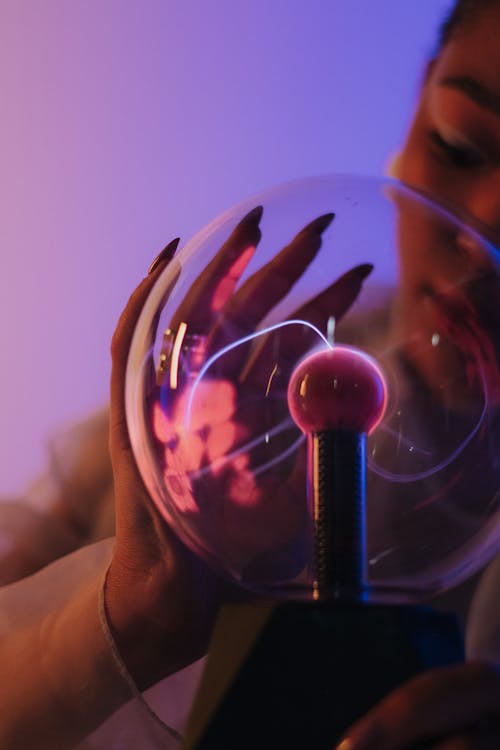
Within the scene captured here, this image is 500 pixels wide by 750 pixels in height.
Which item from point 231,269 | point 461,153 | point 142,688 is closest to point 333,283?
point 231,269

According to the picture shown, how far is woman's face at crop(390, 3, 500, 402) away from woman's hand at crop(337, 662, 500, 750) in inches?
6.2

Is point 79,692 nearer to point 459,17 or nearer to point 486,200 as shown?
point 486,200

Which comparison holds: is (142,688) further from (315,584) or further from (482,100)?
(482,100)

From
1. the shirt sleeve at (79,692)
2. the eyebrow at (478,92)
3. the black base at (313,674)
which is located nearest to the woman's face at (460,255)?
the eyebrow at (478,92)

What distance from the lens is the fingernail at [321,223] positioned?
434mm

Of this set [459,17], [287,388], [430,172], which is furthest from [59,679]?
[459,17]

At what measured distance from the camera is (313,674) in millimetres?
343

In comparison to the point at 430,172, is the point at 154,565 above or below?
below

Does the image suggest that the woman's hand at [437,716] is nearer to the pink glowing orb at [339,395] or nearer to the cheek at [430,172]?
the pink glowing orb at [339,395]

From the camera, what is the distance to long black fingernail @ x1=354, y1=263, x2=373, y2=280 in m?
0.44

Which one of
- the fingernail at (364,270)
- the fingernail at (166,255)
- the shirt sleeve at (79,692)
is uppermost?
the fingernail at (166,255)

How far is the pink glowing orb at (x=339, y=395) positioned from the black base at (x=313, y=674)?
0.08 meters

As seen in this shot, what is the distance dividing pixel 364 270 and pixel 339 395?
98mm

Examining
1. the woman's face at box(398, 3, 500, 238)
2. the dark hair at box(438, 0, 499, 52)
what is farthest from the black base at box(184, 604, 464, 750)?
the dark hair at box(438, 0, 499, 52)
